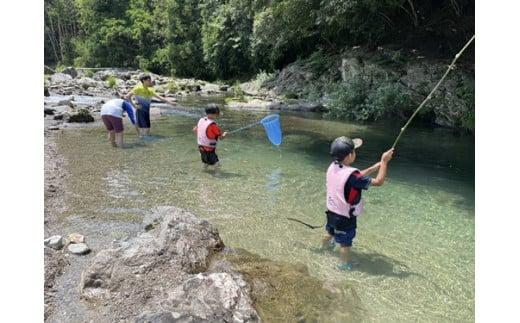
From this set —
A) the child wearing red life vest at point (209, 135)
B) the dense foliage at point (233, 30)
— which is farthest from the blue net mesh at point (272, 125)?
the dense foliage at point (233, 30)

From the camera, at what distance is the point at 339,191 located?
16.4 ft

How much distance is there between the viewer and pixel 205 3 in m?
41.4

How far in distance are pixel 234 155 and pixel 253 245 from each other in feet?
17.3

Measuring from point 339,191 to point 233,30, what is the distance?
33.5 metres

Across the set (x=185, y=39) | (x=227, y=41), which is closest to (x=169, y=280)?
(x=227, y=41)

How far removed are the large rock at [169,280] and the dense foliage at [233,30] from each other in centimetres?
1313

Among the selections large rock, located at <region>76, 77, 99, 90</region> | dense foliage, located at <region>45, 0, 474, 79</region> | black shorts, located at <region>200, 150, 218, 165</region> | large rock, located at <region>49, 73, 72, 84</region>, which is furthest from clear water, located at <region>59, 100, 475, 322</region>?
large rock, located at <region>49, 73, 72, 84</region>

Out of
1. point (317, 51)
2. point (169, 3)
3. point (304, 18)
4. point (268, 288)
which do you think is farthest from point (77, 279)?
point (169, 3)

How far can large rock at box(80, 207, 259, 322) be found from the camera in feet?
12.0

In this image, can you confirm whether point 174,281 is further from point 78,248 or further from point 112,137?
point 112,137

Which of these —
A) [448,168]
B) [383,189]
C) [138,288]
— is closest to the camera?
[138,288]

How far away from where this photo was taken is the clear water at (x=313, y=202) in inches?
188

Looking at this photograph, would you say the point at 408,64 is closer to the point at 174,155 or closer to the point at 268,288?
the point at 174,155

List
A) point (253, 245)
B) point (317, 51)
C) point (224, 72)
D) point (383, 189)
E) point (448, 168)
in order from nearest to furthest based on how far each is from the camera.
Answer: point (253, 245) → point (383, 189) → point (448, 168) → point (317, 51) → point (224, 72)
